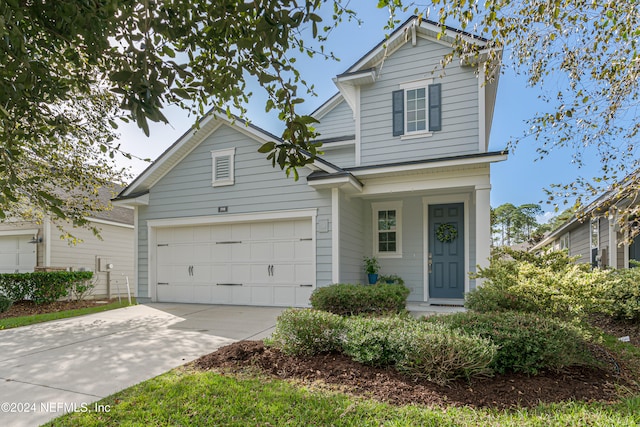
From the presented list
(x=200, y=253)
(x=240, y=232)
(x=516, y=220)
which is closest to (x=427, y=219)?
(x=240, y=232)

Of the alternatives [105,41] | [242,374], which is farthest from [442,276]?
[105,41]

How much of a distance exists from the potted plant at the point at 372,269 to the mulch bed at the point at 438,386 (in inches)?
199

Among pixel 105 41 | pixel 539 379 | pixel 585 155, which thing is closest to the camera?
pixel 105 41

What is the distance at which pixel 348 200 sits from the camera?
28.7ft

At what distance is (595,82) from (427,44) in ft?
13.3

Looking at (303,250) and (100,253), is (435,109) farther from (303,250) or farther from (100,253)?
(100,253)

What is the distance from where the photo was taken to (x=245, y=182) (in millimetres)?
8945

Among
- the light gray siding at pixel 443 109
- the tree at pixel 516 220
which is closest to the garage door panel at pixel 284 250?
the light gray siding at pixel 443 109

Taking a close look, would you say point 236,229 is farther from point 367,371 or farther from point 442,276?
point 367,371

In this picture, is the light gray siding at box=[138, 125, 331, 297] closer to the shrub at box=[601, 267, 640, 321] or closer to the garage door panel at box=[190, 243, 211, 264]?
the garage door panel at box=[190, 243, 211, 264]

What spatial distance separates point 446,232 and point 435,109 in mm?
3071

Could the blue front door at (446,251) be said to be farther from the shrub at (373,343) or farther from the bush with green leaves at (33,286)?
the bush with green leaves at (33,286)

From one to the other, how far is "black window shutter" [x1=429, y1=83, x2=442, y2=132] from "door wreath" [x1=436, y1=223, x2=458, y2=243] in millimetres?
2510

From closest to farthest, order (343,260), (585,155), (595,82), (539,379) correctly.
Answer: (539,379) → (595,82) → (585,155) → (343,260)
